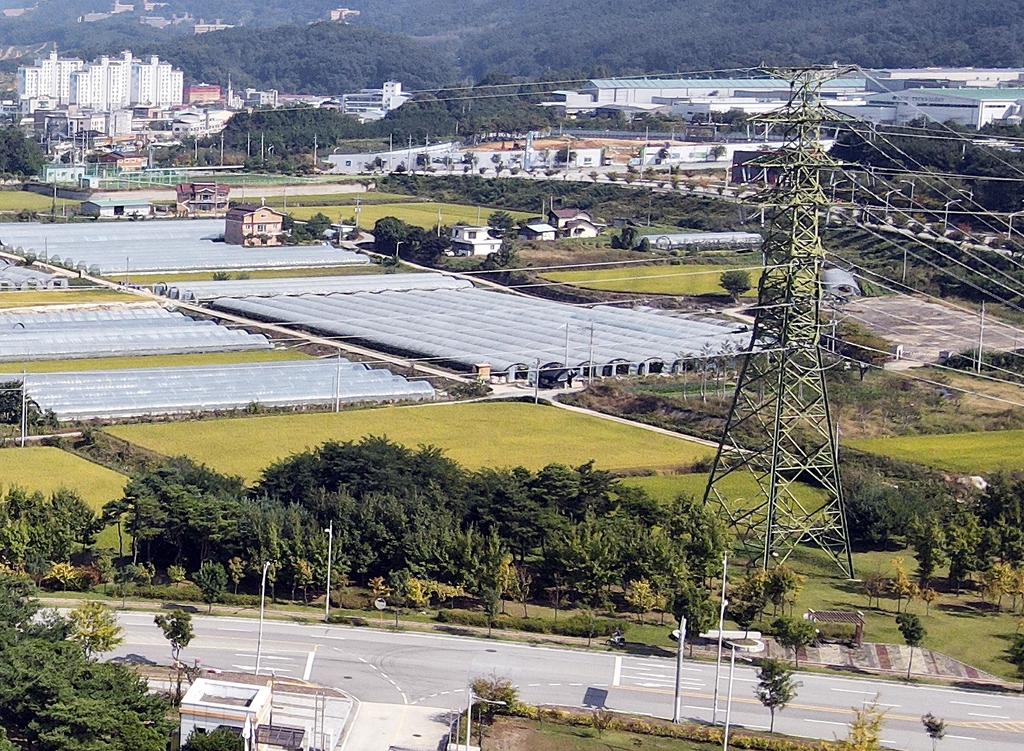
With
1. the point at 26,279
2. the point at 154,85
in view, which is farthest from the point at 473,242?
the point at 154,85

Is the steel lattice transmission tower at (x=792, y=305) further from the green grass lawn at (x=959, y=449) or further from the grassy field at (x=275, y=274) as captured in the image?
the grassy field at (x=275, y=274)

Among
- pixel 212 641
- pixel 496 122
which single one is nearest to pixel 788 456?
pixel 212 641

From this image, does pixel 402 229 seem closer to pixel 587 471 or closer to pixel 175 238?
pixel 175 238

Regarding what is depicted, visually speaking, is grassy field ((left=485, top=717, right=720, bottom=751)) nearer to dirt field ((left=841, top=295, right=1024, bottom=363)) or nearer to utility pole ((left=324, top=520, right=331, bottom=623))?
utility pole ((left=324, top=520, right=331, bottom=623))

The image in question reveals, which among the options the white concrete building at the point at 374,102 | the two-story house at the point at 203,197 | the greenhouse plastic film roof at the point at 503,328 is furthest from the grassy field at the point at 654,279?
the white concrete building at the point at 374,102

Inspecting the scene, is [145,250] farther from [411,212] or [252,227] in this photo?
[411,212]

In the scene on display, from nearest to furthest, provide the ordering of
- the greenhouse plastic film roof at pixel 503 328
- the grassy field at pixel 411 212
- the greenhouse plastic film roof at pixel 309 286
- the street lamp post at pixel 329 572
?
the street lamp post at pixel 329 572 → the greenhouse plastic film roof at pixel 503 328 → the greenhouse plastic film roof at pixel 309 286 → the grassy field at pixel 411 212

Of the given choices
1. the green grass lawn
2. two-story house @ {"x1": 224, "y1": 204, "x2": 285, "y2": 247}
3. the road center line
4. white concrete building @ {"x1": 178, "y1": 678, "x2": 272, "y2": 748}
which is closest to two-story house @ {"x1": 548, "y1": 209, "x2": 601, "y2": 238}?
two-story house @ {"x1": 224, "y1": 204, "x2": 285, "y2": 247}
